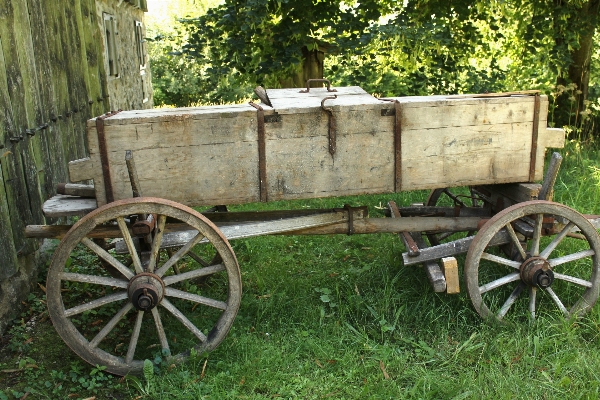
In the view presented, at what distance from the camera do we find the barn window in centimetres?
820

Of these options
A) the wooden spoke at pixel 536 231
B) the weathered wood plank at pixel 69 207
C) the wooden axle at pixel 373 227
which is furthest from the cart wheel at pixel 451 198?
the weathered wood plank at pixel 69 207

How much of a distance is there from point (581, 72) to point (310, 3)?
392cm

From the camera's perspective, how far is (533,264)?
134 inches

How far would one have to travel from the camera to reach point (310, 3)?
6012 mm

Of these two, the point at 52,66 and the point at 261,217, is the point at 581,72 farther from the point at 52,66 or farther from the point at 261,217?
the point at 52,66

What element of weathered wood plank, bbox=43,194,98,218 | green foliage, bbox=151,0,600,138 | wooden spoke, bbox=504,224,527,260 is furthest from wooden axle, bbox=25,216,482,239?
green foliage, bbox=151,0,600,138

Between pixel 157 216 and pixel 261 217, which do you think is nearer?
pixel 157 216

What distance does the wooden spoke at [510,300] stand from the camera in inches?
135

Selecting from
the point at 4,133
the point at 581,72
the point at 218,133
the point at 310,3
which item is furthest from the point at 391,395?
the point at 581,72

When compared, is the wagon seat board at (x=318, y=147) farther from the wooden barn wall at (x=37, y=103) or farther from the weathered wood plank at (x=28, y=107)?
the weathered wood plank at (x=28, y=107)

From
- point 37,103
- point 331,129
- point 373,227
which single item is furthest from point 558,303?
point 37,103

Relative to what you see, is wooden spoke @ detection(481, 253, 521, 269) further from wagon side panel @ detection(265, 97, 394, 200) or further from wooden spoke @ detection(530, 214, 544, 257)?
wagon side panel @ detection(265, 97, 394, 200)

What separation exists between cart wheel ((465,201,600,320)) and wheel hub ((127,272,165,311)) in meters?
1.73

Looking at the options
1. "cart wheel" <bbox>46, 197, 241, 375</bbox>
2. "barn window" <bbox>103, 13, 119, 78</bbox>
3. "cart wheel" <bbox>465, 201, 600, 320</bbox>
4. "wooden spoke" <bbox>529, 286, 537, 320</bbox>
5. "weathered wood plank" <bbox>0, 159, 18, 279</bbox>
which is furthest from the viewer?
"barn window" <bbox>103, 13, 119, 78</bbox>
